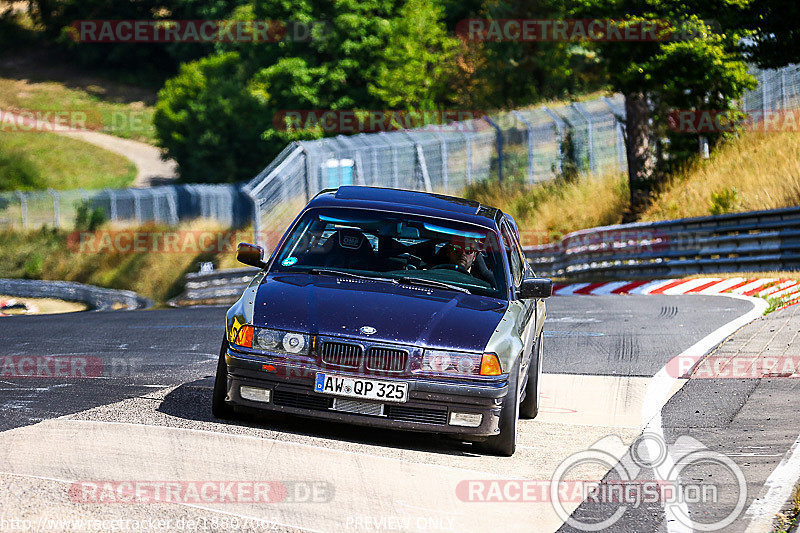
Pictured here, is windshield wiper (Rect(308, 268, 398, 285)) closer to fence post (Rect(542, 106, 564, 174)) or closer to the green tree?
the green tree

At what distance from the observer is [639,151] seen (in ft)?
89.4

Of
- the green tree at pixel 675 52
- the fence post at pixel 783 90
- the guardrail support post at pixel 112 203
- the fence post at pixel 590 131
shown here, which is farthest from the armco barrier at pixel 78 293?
the fence post at pixel 783 90

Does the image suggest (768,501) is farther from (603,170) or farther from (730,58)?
(603,170)

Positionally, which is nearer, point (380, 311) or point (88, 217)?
point (380, 311)

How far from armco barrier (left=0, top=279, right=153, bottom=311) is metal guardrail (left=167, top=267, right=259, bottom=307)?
12.7ft

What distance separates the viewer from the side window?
8445 mm

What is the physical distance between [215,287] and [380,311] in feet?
66.1

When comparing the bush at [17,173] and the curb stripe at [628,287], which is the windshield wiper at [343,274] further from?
the bush at [17,173]

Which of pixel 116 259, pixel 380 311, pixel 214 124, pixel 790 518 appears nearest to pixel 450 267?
pixel 380 311

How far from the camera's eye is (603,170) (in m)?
31.8

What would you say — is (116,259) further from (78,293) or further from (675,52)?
(675,52)

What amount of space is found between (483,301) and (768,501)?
2.38 m

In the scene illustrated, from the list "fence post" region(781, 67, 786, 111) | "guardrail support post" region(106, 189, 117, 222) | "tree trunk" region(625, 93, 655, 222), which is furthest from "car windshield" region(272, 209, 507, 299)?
"guardrail support post" region(106, 189, 117, 222)

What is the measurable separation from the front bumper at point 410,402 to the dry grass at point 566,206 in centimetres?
2167
